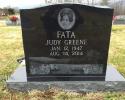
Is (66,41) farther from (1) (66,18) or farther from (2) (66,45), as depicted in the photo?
(1) (66,18)

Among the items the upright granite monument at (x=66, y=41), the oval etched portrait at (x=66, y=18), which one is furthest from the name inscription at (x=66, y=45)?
the oval etched portrait at (x=66, y=18)

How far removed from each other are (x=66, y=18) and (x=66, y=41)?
1.41 feet

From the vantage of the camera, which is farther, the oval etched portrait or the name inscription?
the name inscription

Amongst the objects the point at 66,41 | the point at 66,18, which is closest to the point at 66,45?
the point at 66,41

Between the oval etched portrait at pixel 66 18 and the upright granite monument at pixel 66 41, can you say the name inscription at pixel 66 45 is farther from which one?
the oval etched portrait at pixel 66 18

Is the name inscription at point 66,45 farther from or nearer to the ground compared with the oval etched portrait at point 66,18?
nearer to the ground

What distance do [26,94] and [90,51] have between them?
4.64ft

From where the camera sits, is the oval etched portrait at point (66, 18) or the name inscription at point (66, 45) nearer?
the oval etched portrait at point (66, 18)

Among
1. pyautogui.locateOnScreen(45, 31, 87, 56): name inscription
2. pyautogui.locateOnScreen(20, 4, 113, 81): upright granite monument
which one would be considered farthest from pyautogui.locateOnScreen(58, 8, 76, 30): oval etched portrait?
pyautogui.locateOnScreen(45, 31, 87, 56): name inscription

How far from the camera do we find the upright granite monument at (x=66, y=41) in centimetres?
482

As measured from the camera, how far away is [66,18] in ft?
16.0

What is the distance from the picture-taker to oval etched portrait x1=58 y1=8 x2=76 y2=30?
481cm

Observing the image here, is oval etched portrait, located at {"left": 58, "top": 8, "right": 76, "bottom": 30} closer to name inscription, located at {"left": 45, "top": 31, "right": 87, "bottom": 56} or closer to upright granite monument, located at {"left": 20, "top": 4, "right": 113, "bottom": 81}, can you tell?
upright granite monument, located at {"left": 20, "top": 4, "right": 113, "bottom": 81}

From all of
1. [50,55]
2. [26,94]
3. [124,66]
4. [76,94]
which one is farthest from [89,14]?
[124,66]
